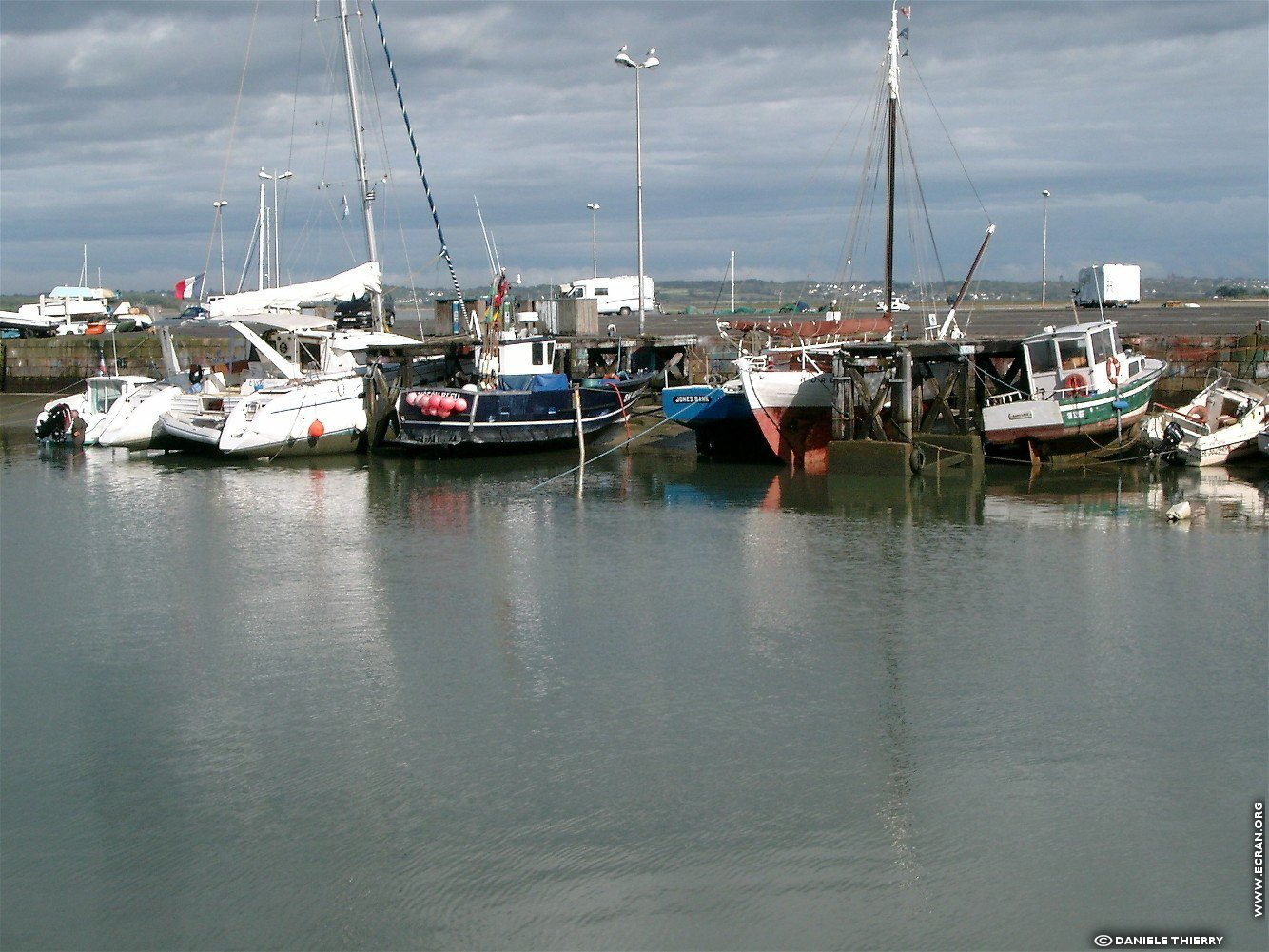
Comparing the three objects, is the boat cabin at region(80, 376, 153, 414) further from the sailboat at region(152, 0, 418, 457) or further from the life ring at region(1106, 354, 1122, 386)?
the life ring at region(1106, 354, 1122, 386)

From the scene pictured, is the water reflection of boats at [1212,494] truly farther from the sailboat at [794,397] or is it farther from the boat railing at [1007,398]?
the sailboat at [794,397]

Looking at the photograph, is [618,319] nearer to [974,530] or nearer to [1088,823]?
[974,530]

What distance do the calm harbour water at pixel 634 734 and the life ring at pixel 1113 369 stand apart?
553cm

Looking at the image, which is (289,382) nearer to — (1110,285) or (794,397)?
(794,397)

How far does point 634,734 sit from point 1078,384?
1740 centimetres

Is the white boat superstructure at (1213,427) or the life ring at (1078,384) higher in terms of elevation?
the life ring at (1078,384)

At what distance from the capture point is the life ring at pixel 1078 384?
25984mm

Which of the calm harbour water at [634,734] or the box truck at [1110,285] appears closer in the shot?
the calm harbour water at [634,734]

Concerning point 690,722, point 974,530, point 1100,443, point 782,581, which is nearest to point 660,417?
point 1100,443

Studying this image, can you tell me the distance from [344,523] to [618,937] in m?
14.7

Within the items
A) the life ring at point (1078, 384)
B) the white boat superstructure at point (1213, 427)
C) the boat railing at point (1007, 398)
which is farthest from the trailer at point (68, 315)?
the white boat superstructure at point (1213, 427)

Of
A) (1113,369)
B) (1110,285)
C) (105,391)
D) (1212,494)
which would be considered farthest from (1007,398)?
(1110,285)

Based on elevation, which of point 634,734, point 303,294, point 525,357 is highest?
point 303,294

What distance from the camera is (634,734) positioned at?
1175cm
